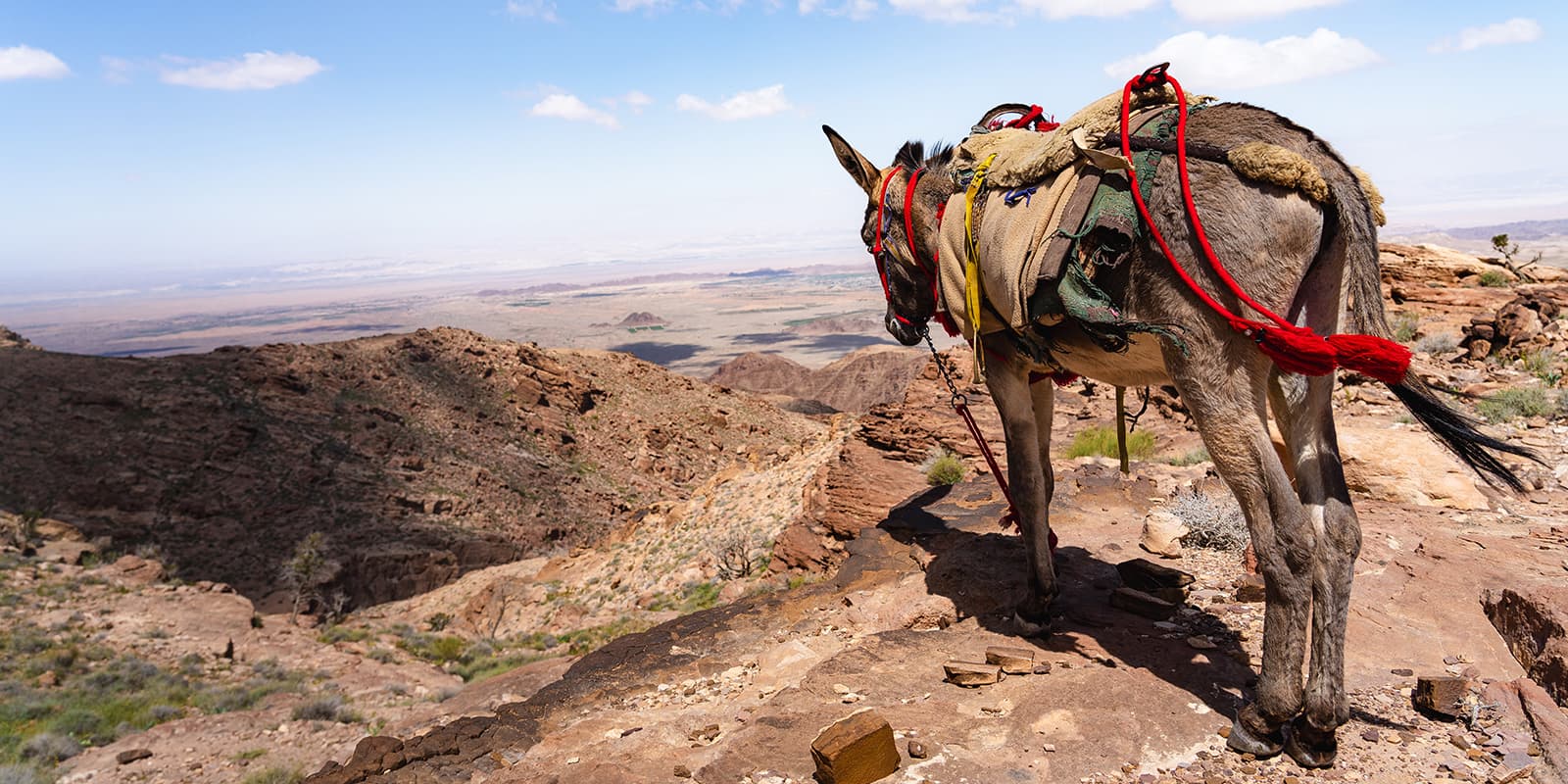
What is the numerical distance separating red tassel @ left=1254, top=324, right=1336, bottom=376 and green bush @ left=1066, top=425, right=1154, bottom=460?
807 cm

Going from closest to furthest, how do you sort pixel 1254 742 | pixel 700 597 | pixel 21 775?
pixel 1254 742, pixel 21 775, pixel 700 597

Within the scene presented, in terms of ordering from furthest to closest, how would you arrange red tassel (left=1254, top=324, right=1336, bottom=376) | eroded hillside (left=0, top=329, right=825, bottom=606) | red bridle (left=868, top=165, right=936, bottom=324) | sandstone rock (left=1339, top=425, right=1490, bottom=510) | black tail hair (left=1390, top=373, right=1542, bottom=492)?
1. eroded hillside (left=0, top=329, right=825, bottom=606)
2. sandstone rock (left=1339, top=425, right=1490, bottom=510)
3. red bridle (left=868, top=165, right=936, bottom=324)
4. black tail hair (left=1390, top=373, right=1542, bottom=492)
5. red tassel (left=1254, top=324, right=1336, bottom=376)

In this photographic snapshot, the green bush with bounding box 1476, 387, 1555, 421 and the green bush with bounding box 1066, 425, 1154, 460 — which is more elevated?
the green bush with bounding box 1476, 387, 1555, 421

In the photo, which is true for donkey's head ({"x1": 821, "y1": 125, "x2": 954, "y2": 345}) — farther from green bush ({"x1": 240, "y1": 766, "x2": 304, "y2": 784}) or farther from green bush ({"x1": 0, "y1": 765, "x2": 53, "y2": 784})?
green bush ({"x1": 0, "y1": 765, "x2": 53, "y2": 784})

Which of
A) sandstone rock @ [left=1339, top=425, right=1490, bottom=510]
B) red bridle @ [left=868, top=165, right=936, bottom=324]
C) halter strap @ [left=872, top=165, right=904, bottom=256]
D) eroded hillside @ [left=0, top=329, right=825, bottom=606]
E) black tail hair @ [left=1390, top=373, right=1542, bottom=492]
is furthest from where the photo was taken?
eroded hillside @ [left=0, top=329, right=825, bottom=606]

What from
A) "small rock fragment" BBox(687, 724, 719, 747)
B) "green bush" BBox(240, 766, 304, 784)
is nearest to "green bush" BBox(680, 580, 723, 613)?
"green bush" BBox(240, 766, 304, 784)

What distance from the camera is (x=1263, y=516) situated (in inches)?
158

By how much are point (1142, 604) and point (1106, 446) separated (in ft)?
21.5

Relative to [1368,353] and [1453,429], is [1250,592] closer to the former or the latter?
[1453,429]

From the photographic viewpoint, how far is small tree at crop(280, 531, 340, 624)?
2205 centimetres

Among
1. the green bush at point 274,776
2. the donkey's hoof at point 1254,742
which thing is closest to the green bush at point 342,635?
the green bush at point 274,776

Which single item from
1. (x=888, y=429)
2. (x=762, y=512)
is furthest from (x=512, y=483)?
(x=888, y=429)

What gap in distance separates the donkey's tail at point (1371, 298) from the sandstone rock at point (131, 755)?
12.6 m

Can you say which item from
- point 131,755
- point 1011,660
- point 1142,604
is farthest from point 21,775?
point 1142,604
